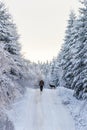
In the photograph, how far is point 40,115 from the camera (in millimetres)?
22578

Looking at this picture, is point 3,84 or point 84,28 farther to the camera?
point 84,28

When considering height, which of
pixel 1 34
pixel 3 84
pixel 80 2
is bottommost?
pixel 3 84

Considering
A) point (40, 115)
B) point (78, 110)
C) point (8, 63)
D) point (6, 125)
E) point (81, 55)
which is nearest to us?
point (8, 63)

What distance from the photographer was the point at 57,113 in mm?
23281

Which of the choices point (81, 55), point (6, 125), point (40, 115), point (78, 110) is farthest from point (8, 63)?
point (81, 55)

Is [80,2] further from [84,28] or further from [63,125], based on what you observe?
[63,125]

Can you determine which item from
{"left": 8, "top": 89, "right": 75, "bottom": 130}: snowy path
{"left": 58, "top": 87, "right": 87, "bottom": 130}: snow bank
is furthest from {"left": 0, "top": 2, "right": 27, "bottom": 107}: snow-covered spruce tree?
{"left": 58, "top": 87, "right": 87, "bottom": 130}: snow bank

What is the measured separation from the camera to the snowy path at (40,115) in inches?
766

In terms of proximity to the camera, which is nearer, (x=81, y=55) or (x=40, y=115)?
(x=40, y=115)

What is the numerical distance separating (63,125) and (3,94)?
6406 millimetres

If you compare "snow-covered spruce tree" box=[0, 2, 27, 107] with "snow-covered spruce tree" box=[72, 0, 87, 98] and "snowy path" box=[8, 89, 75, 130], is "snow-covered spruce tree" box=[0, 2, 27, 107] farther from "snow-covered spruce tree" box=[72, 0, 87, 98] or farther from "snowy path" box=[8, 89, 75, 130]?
"snow-covered spruce tree" box=[72, 0, 87, 98]

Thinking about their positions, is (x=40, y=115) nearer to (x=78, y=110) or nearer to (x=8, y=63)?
(x=78, y=110)

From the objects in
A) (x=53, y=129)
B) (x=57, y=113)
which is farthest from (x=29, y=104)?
(x=53, y=129)

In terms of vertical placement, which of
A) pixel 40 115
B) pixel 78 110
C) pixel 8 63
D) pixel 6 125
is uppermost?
pixel 8 63
